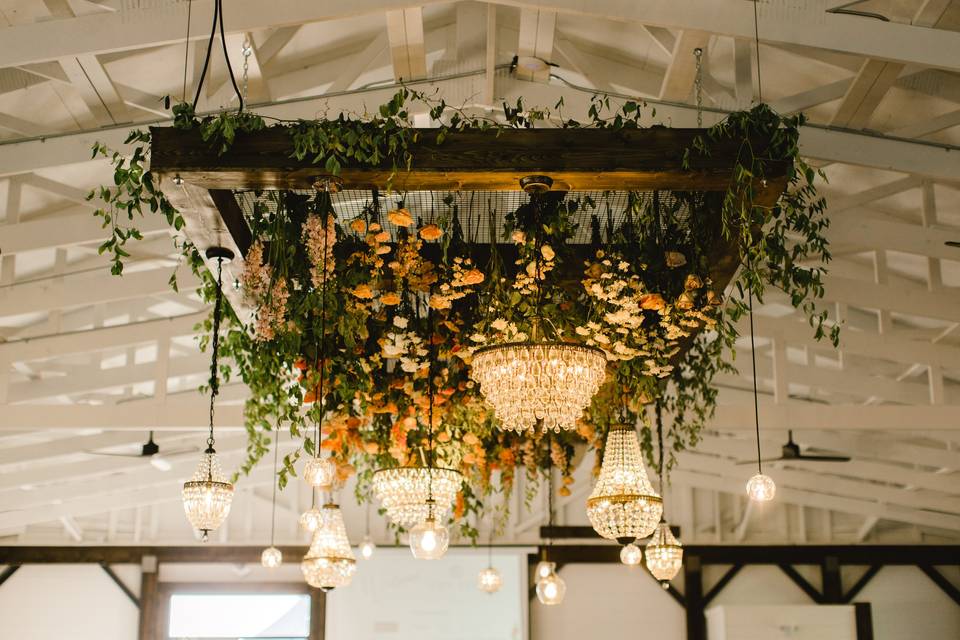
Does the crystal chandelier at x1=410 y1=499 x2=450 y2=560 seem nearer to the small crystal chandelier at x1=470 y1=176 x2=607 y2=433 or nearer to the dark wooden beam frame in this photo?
the small crystal chandelier at x1=470 y1=176 x2=607 y2=433

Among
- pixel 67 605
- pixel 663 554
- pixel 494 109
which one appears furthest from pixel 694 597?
pixel 494 109

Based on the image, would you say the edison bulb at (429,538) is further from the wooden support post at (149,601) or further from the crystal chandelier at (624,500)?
the wooden support post at (149,601)

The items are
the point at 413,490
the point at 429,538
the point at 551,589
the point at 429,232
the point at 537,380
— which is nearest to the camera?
the point at 537,380

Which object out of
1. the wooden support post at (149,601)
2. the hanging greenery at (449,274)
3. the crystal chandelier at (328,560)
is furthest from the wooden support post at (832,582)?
the crystal chandelier at (328,560)

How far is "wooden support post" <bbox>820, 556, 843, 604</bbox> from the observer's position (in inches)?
603

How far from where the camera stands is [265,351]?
525cm

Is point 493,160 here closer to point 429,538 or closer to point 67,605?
point 429,538

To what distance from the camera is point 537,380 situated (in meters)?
4.25

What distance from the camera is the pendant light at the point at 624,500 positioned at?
5395 millimetres

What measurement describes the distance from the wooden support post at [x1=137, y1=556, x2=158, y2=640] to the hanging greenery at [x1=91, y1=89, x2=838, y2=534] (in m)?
10.2

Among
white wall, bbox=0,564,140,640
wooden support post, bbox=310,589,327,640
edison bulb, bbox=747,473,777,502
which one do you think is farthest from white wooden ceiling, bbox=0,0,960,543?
white wall, bbox=0,564,140,640

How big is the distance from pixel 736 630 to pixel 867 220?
8695 mm

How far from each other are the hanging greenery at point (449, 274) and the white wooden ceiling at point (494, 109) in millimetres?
566

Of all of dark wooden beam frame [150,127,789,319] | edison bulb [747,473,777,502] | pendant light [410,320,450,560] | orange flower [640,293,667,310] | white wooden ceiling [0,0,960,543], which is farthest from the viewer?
pendant light [410,320,450,560]
